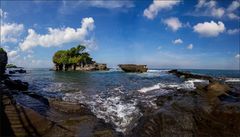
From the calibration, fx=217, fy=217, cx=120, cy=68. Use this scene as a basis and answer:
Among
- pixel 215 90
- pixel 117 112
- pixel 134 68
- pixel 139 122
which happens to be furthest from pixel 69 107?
pixel 134 68

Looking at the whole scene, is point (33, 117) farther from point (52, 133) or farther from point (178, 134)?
point (178, 134)

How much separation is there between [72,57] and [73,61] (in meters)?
4.57

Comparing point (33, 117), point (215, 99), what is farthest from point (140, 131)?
point (215, 99)

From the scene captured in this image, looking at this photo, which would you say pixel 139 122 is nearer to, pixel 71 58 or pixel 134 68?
pixel 134 68

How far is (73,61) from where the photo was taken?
348ft

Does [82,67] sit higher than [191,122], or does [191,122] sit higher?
[82,67]

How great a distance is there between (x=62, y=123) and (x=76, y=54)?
104932 millimetres

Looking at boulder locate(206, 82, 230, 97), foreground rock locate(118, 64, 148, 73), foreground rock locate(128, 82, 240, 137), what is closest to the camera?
foreground rock locate(128, 82, 240, 137)

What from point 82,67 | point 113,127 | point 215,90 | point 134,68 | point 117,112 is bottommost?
point 113,127

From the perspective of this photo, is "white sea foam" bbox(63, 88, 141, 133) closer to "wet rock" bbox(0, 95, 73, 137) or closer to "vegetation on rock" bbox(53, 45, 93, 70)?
"wet rock" bbox(0, 95, 73, 137)

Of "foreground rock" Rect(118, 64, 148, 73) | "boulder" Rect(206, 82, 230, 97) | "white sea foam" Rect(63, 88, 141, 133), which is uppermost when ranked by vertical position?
"foreground rock" Rect(118, 64, 148, 73)

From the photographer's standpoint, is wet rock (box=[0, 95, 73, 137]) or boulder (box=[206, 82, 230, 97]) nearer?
wet rock (box=[0, 95, 73, 137])

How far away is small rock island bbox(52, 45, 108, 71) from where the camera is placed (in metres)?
106

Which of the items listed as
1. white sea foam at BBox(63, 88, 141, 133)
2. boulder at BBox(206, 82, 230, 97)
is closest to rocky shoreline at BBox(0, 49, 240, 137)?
white sea foam at BBox(63, 88, 141, 133)
